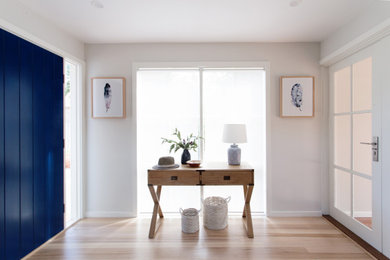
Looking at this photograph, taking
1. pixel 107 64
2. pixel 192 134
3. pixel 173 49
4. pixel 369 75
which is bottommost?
pixel 192 134

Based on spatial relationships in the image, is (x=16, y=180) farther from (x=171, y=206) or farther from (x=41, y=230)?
(x=171, y=206)

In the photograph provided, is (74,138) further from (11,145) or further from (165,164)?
(165,164)

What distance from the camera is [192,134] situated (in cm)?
284

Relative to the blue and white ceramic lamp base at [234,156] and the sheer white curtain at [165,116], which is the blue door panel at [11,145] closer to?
the sheer white curtain at [165,116]

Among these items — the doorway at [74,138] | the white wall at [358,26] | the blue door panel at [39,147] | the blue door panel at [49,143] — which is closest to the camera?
the white wall at [358,26]

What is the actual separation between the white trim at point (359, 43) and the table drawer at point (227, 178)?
5.58ft

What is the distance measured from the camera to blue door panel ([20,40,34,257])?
1932 millimetres

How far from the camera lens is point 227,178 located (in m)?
2.34

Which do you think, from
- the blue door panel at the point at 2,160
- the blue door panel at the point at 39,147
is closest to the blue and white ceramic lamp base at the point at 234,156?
the blue door panel at the point at 39,147

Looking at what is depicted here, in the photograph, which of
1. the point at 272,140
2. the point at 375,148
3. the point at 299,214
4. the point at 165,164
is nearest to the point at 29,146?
the point at 165,164

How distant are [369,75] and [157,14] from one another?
2.26m

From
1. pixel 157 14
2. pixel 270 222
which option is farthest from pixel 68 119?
pixel 270 222

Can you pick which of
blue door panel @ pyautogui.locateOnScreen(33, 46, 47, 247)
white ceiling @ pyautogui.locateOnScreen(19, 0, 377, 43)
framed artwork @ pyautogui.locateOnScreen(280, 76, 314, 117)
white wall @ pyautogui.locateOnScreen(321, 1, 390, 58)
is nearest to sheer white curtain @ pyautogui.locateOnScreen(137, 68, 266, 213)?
framed artwork @ pyautogui.locateOnScreen(280, 76, 314, 117)

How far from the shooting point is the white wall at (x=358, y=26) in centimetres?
184
